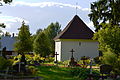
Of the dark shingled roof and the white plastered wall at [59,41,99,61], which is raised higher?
A: the dark shingled roof

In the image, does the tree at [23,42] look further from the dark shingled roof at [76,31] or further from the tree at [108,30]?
the dark shingled roof at [76,31]

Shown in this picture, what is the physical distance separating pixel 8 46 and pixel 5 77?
1990 inches

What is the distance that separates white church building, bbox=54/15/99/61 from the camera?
4431cm

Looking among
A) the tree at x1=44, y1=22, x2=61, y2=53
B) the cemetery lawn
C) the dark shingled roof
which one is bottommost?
the cemetery lawn

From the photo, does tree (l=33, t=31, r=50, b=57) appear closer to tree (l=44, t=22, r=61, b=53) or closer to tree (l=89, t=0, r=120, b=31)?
tree (l=89, t=0, r=120, b=31)

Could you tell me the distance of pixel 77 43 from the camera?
4450cm

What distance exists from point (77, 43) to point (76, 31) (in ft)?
6.94

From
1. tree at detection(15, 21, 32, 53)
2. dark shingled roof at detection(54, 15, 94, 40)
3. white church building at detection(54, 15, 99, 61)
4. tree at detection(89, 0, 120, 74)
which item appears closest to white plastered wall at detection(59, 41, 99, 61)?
white church building at detection(54, 15, 99, 61)

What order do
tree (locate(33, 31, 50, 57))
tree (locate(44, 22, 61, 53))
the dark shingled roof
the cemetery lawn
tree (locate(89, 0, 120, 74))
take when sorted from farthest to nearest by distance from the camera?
1. tree (locate(44, 22, 61, 53))
2. tree (locate(33, 31, 50, 57))
3. the dark shingled roof
4. tree (locate(89, 0, 120, 74))
5. the cemetery lawn

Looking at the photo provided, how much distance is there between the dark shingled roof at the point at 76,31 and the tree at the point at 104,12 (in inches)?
165

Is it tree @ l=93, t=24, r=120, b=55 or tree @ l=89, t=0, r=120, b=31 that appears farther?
tree @ l=89, t=0, r=120, b=31

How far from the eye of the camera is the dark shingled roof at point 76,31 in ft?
146

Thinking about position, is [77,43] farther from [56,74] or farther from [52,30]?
[52,30]

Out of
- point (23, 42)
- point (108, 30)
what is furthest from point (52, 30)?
point (108, 30)
